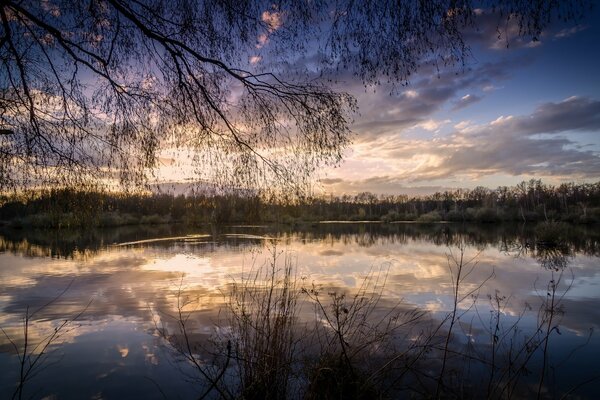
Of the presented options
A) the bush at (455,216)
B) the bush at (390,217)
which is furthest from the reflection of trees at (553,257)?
the bush at (390,217)

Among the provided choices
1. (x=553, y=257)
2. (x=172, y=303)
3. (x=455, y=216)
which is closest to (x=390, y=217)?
(x=455, y=216)

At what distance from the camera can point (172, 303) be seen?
9.66 m

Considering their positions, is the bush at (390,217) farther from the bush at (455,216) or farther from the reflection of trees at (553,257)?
the reflection of trees at (553,257)

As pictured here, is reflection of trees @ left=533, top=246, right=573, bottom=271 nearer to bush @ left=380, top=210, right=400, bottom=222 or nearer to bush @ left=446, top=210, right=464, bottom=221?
bush @ left=446, top=210, right=464, bottom=221

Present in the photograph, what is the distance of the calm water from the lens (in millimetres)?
5473

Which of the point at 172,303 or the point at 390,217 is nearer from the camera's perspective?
the point at 172,303

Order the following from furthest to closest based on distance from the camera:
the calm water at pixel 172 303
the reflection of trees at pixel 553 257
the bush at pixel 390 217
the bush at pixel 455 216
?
1. the bush at pixel 390 217
2. the bush at pixel 455 216
3. the reflection of trees at pixel 553 257
4. the calm water at pixel 172 303

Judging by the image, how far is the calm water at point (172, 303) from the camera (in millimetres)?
5473

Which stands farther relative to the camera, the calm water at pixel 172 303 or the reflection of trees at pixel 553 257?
the reflection of trees at pixel 553 257

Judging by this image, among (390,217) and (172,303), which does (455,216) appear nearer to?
(390,217)

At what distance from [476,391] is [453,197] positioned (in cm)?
12908

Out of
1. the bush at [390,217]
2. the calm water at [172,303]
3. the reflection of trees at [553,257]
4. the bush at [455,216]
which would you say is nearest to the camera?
the calm water at [172,303]

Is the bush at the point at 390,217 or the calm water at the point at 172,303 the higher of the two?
the calm water at the point at 172,303

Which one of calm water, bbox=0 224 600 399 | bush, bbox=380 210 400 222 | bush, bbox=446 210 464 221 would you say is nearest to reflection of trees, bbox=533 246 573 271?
calm water, bbox=0 224 600 399
